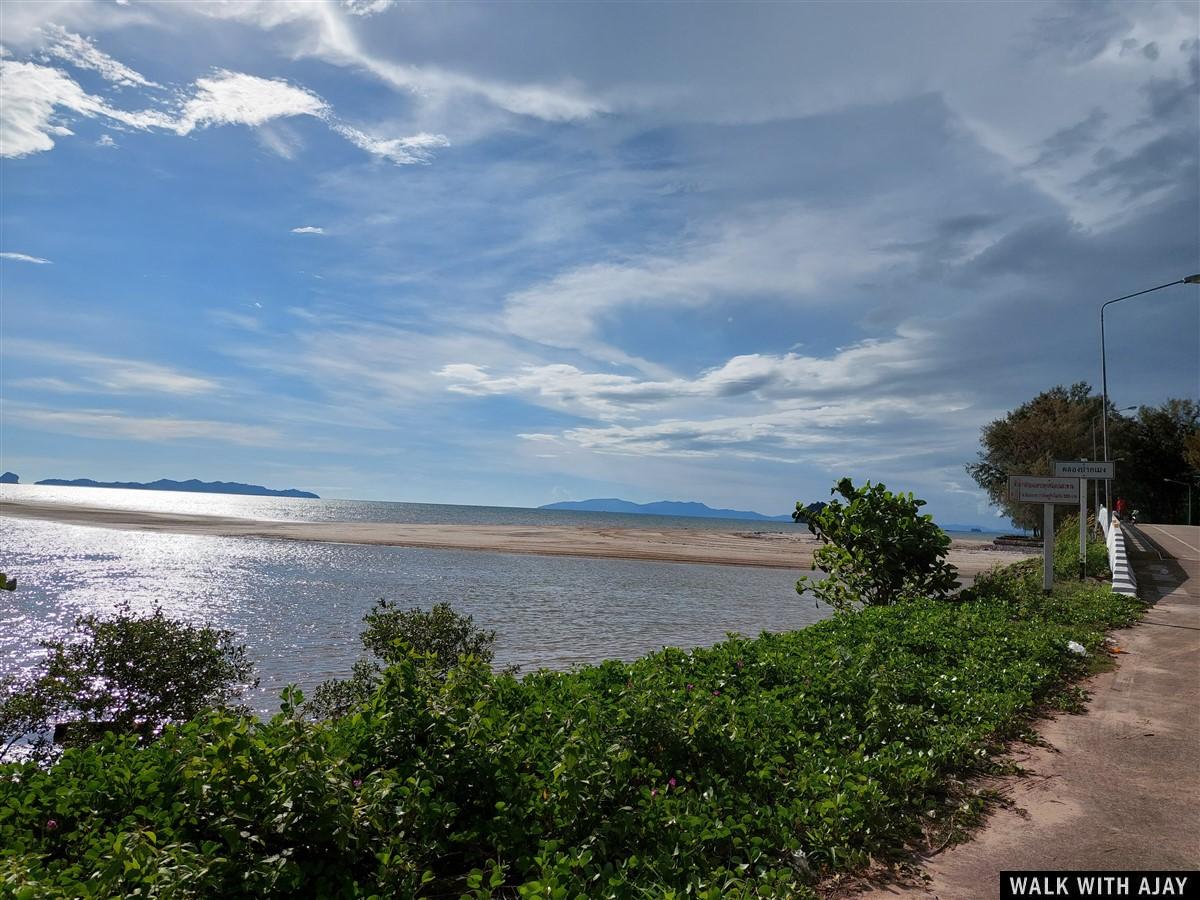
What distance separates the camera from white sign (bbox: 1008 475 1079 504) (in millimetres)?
14969

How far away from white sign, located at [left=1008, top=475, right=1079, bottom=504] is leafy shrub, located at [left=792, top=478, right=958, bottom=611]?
2.25m

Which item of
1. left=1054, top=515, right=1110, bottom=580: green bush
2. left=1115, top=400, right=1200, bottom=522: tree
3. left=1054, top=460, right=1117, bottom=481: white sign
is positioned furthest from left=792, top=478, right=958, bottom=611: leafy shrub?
left=1115, top=400, right=1200, bottom=522: tree

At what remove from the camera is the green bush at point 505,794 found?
3.27 metres

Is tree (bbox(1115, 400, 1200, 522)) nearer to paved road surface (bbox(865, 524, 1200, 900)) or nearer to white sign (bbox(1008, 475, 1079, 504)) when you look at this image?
white sign (bbox(1008, 475, 1079, 504))

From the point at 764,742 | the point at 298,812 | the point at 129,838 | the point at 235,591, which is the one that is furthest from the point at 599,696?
the point at 235,591

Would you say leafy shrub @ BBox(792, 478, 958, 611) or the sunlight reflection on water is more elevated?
leafy shrub @ BBox(792, 478, 958, 611)

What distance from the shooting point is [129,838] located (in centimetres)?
306

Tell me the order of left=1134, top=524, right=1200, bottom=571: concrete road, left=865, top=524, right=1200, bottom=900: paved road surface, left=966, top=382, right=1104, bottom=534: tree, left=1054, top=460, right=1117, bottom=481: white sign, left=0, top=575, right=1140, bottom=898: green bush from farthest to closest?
left=966, top=382, right=1104, bottom=534: tree
left=1134, top=524, right=1200, bottom=571: concrete road
left=1054, top=460, right=1117, bottom=481: white sign
left=865, top=524, right=1200, bottom=900: paved road surface
left=0, top=575, right=1140, bottom=898: green bush

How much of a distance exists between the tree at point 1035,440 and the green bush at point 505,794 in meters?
65.3

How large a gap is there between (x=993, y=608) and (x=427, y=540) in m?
53.2

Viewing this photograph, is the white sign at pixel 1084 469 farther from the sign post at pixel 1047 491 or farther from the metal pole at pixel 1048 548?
the metal pole at pixel 1048 548

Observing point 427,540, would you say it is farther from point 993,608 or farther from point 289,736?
point 289,736

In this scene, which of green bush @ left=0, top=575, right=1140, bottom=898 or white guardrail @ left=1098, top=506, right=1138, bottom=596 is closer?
green bush @ left=0, top=575, right=1140, bottom=898

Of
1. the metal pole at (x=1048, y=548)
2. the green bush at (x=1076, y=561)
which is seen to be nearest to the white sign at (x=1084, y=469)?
the metal pole at (x=1048, y=548)
